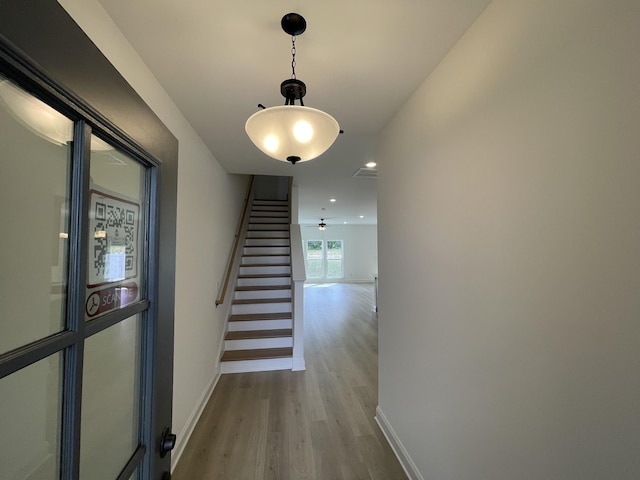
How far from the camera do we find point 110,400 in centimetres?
72

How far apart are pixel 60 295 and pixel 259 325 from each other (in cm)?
345

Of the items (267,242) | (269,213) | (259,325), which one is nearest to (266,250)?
(267,242)

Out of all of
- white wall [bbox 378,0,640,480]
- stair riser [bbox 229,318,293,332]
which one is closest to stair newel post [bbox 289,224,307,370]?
stair riser [bbox 229,318,293,332]

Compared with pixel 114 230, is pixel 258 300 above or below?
below

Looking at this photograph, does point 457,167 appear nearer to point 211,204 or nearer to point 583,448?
point 583,448

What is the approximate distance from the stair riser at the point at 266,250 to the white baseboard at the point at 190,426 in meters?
2.56

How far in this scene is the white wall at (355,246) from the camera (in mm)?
11555

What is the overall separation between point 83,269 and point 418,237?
154cm

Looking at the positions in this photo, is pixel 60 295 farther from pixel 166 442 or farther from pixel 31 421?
pixel 166 442

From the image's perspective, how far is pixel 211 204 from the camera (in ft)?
9.52

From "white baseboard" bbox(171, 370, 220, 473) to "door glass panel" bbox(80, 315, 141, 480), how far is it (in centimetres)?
147

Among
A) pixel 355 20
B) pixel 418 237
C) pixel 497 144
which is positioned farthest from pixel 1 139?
pixel 418 237

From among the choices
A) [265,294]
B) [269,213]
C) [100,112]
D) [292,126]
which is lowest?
[265,294]

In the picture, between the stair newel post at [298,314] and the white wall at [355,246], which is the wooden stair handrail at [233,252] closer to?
the stair newel post at [298,314]
